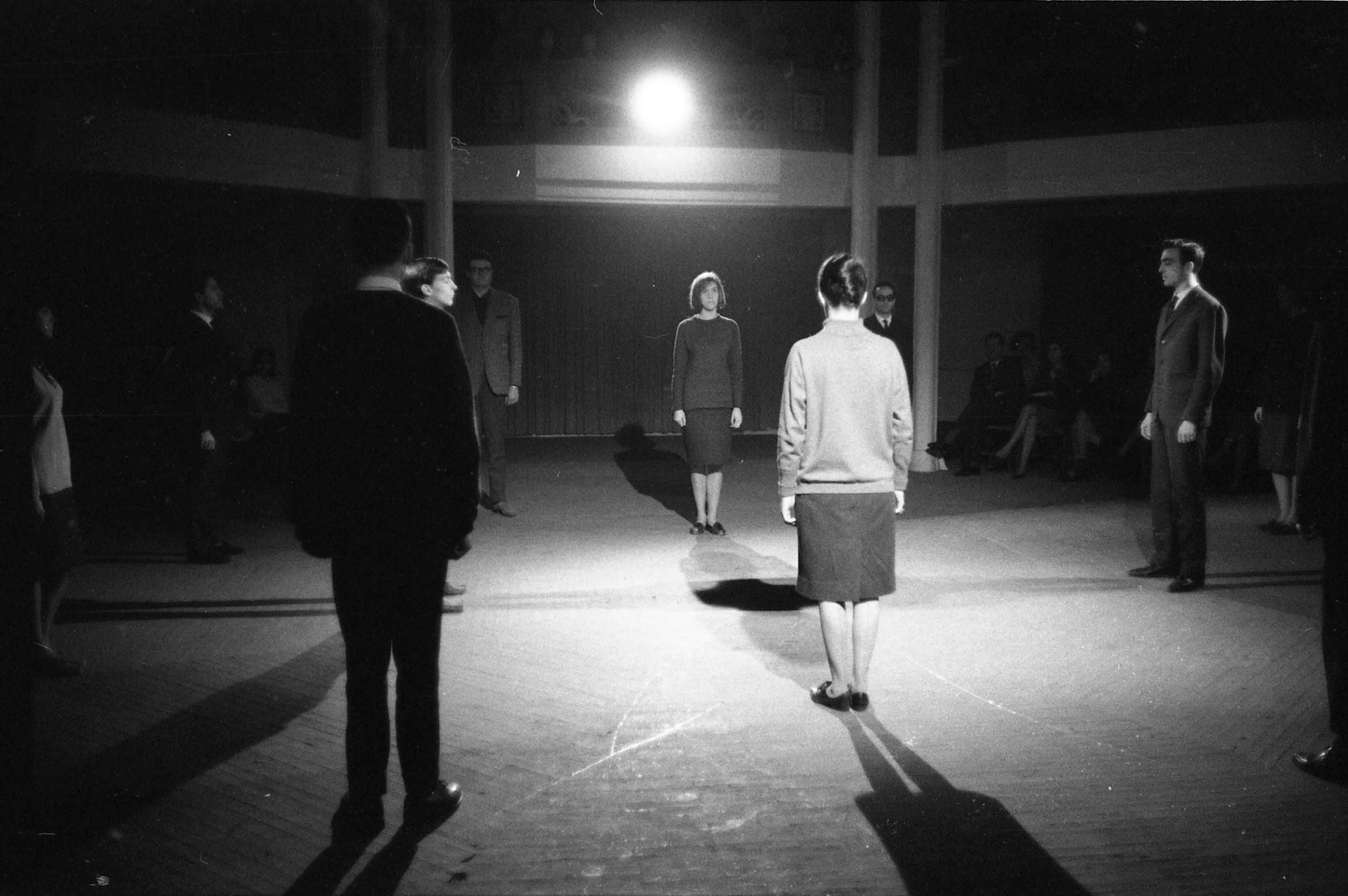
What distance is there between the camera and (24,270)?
13383mm

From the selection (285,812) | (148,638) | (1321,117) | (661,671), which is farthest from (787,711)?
(1321,117)

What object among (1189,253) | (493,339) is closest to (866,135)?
(493,339)

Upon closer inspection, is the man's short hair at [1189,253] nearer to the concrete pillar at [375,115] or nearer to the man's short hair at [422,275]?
the man's short hair at [422,275]

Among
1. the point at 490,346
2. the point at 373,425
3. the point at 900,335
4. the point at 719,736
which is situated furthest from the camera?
the point at 900,335

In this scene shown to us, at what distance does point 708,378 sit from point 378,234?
5084mm

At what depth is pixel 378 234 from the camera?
11.0 feet

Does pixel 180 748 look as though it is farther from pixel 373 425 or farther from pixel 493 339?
pixel 493 339

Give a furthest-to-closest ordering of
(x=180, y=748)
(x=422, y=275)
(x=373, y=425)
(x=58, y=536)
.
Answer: (x=422, y=275)
(x=58, y=536)
(x=180, y=748)
(x=373, y=425)

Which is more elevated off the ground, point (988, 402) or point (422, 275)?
point (422, 275)

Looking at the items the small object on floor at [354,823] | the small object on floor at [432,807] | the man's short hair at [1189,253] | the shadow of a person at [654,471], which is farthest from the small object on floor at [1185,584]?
the small object on floor at [354,823]

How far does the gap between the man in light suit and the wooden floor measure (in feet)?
6.11

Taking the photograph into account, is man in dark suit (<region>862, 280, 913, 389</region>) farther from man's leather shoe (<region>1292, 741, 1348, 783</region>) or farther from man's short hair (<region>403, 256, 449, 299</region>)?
man's leather shoe (<region>1292, 741, 1348, 783</region>)

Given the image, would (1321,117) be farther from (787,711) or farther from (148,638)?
(148,638)

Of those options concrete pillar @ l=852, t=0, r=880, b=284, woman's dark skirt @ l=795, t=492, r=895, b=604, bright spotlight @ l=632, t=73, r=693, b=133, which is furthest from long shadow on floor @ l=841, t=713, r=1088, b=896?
bright spotlight @ l=632, t=73, r=693, b=133
